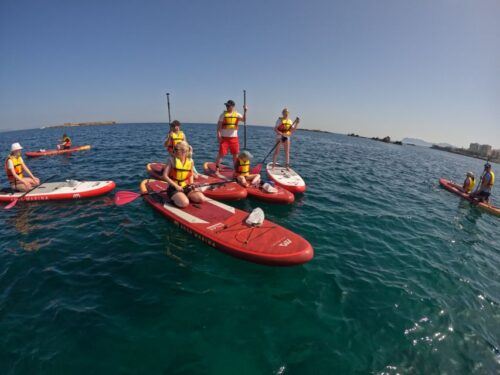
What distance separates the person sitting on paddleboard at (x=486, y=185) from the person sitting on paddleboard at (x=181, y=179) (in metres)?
14.4

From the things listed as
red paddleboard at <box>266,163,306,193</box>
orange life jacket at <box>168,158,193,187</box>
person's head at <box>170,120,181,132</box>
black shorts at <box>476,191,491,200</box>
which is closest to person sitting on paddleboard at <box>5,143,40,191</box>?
person's head at <box>170,120,181,132</box>

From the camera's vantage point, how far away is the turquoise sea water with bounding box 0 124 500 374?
3.76 metres

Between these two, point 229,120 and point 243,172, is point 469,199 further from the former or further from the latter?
point 229,120

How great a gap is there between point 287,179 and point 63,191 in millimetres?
9585

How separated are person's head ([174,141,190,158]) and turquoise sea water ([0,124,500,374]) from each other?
2.38 meters

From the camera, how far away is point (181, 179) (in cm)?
798

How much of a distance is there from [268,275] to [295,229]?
2.51 metres

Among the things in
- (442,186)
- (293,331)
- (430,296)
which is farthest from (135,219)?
(442,186)

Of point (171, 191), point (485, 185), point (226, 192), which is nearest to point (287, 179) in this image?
point (226, 192)

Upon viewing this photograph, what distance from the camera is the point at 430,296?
5.34 m

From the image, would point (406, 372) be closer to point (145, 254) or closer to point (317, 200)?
point (145, 254)

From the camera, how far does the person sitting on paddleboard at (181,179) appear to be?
764 cm

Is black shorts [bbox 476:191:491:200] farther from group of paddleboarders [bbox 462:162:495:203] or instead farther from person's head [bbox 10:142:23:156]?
person's head [bbox 10:142:23:156]

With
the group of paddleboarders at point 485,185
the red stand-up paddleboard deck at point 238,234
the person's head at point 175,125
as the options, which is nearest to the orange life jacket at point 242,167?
the red stand-up paddleboard deck at point 238,234
